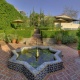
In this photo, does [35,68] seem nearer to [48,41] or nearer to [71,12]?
[48,41]

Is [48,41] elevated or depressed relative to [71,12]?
depressed

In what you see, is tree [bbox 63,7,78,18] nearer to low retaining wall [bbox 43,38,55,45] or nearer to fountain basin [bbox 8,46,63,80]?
low retaining wall [bbox 43,38,55,45]

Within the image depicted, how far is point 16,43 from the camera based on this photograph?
38.7 ft

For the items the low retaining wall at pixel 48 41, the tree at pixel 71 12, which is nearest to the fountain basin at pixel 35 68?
the low retaining wall at pixel 48 41

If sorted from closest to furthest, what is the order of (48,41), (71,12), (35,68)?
(35,68) < (48,41) < (71,12)

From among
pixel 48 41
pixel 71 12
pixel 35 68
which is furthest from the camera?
pixel 71 12

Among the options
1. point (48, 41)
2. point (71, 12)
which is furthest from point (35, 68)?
point (71, 12)

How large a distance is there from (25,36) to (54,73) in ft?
28.1

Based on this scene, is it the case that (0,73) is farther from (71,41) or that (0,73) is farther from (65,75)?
(71,41)

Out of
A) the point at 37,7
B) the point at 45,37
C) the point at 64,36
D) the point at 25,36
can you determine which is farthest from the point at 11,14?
the point at 37,7

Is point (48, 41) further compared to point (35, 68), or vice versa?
point (48, 41)

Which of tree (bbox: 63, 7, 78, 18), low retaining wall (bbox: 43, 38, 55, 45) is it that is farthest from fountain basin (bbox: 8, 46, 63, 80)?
tree (bbox: 63, 7, 78, 18)

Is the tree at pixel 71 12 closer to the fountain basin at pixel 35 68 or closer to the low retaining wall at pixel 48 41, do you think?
the low retaining wall at pixel 48 41

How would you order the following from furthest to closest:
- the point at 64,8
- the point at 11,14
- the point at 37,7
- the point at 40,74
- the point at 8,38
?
the point at 64,8, the point at 37,7, the point at 11,14, the point at 8,38, the point at 40,74
